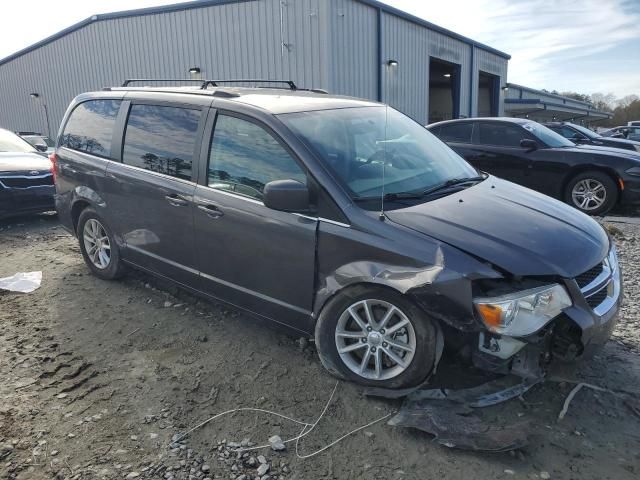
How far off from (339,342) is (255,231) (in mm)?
893

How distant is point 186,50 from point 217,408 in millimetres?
16220

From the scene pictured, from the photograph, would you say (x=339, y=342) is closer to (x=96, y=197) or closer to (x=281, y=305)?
(x=281, y=305)

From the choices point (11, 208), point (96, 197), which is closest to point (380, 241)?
point (96, 197)

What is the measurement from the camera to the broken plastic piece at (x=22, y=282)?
468 cm

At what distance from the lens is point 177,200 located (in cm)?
366

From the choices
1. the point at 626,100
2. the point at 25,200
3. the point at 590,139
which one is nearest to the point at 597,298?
the point at 25,200

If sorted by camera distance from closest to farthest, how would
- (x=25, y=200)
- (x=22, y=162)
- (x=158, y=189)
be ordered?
(x=158, y=189), (x=25, y=200), (x=22, y=162)

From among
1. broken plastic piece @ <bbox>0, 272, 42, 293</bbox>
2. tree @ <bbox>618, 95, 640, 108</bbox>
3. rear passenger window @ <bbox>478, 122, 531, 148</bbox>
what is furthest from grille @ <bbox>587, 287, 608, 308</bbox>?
tree @ <bbox>618, 95, 640, 108</bbox>

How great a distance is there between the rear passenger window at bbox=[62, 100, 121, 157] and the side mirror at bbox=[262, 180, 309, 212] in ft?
7.19

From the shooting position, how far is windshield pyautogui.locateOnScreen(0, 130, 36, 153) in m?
7.80

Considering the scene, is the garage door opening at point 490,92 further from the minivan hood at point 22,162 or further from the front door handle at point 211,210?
the front door handle at point 211,210

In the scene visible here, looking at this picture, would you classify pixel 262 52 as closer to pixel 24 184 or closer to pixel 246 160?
pixel 24 184

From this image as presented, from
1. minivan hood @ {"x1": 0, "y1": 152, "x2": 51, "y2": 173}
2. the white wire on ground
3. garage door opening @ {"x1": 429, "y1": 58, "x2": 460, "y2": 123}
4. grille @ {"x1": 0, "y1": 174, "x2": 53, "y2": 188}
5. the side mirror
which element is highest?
garage door opening @ {"x1": 429, "y1": 58, "x2": 460, "y2": 123}

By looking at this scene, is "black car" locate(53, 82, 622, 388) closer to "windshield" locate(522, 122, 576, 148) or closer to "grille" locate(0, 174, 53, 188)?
"grille" locate(0, 174, 53, 188)
